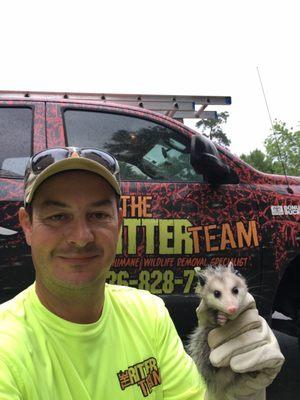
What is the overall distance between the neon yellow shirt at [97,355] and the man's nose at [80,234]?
0.59ft

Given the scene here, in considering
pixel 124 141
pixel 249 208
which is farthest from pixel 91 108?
pixel 249 208

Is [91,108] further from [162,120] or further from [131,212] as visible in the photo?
[131,212]

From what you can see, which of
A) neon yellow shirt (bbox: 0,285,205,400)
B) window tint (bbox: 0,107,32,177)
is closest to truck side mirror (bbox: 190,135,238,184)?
window tint (bbox: 0,107,32,177)

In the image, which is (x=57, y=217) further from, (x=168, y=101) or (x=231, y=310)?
(x=168, y=101)

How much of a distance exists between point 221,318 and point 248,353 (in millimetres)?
283

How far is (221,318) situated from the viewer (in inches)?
64.6

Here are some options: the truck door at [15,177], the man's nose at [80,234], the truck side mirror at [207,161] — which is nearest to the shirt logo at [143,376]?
the man's nose at [80,234]

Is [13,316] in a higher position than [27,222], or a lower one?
lower

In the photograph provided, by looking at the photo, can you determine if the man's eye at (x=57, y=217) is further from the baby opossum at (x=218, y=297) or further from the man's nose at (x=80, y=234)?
the baby opossum at (x=218, y=297)

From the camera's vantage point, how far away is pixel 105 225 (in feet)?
4.04

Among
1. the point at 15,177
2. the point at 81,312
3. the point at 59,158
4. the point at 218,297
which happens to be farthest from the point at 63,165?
the point at 15,177

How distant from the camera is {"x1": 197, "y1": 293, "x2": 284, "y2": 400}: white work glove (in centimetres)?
134

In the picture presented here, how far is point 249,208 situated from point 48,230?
2.28m

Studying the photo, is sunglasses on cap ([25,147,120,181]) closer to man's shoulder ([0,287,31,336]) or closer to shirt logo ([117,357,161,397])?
man's shoulder ([0,287,31,336])
